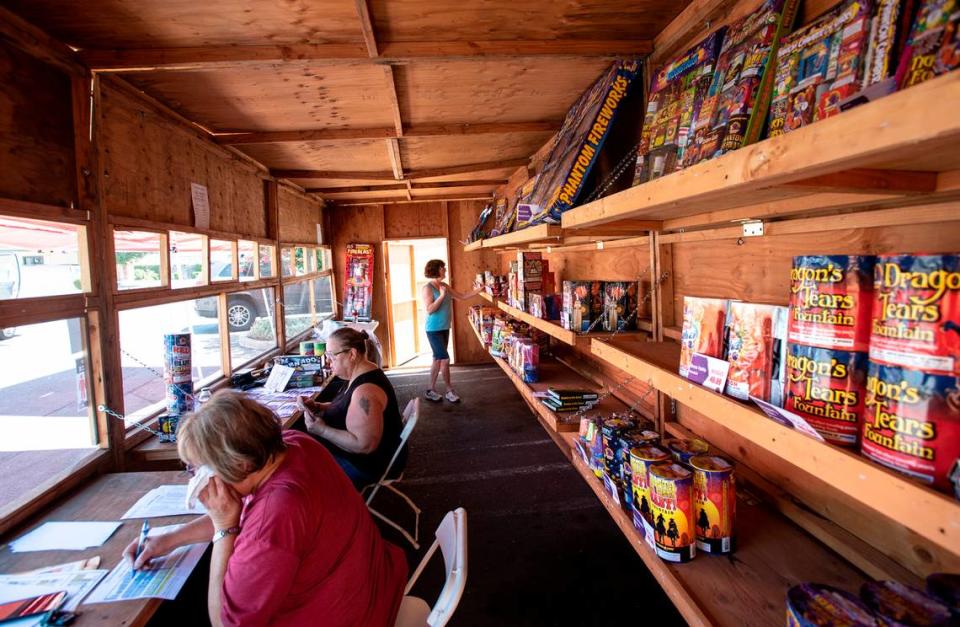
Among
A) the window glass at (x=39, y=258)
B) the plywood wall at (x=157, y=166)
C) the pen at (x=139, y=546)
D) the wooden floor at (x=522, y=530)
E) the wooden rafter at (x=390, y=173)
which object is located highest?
the wooden rafter at (x=390, y=173)

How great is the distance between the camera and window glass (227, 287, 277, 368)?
4.83m

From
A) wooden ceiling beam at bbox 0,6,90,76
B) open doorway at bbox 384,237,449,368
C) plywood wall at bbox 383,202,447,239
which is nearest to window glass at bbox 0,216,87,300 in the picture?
wooden ceiling beam at bbox 0,6,90,76

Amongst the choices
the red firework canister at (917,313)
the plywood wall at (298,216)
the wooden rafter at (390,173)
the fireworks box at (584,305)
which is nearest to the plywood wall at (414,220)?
the plywood wall at (298,216)

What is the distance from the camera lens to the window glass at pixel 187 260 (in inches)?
127

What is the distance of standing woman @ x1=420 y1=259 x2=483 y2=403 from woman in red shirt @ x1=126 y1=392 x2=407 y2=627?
4290 millimetres

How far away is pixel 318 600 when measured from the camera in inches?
58.4

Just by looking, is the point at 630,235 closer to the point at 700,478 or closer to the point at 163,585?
the point at 700,478

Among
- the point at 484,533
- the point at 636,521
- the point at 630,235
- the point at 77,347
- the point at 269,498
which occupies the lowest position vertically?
the point at 484,533

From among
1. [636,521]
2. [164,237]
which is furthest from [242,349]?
[636,521]

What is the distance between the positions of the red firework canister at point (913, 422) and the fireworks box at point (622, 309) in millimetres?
1406

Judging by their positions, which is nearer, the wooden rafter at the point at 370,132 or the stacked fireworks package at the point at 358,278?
the wooden rafter at the point at 370,132

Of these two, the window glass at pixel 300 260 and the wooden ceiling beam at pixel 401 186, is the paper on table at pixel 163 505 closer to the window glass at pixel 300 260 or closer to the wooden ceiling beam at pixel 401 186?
the window glass at pixel 300 260

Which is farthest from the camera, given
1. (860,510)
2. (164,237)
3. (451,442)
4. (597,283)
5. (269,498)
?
(451,442)

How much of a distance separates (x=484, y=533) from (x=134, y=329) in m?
2.60
